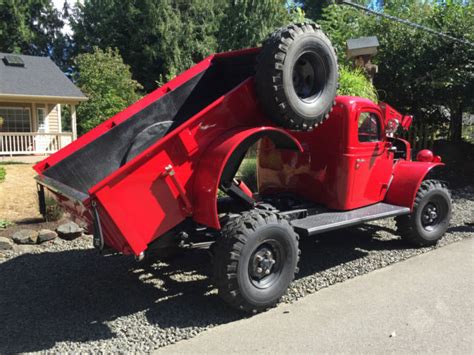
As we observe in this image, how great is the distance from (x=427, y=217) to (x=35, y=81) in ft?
65.7

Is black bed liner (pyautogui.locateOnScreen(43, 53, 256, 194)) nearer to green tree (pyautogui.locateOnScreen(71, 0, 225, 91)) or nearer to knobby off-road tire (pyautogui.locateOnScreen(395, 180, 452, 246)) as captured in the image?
knobby off-road tire (pyautogui.locateOnScreen(395, 180, 452, 246))

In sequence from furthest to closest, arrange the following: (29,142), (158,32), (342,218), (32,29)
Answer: (32,29) < (158,32) < (29,142) < (342,218)

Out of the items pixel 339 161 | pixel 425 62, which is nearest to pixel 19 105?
pixel 425 62

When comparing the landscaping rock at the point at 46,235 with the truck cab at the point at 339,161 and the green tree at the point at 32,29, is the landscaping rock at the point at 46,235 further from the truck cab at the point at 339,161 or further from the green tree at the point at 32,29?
the green tree at the point at 32,29

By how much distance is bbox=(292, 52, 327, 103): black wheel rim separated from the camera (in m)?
4.88

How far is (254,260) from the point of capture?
4.45m

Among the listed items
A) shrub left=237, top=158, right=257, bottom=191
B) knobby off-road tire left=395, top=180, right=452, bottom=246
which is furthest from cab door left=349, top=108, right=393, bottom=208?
shrub left=237, top=158, right=257, bottom=191

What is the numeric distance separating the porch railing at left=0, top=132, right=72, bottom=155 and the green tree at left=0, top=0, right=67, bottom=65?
66.1ft

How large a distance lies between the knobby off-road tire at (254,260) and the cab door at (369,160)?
1.72 metres

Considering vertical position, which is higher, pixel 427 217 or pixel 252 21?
pixel 252 21

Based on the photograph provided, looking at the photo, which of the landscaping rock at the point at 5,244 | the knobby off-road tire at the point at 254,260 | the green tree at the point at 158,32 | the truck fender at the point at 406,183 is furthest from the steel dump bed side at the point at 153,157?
the green tree at the point at 158,32

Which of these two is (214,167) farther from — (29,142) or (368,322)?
(29,142)

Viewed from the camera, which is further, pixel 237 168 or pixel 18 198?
pixel 18 198

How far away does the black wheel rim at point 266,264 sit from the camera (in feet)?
14.6
